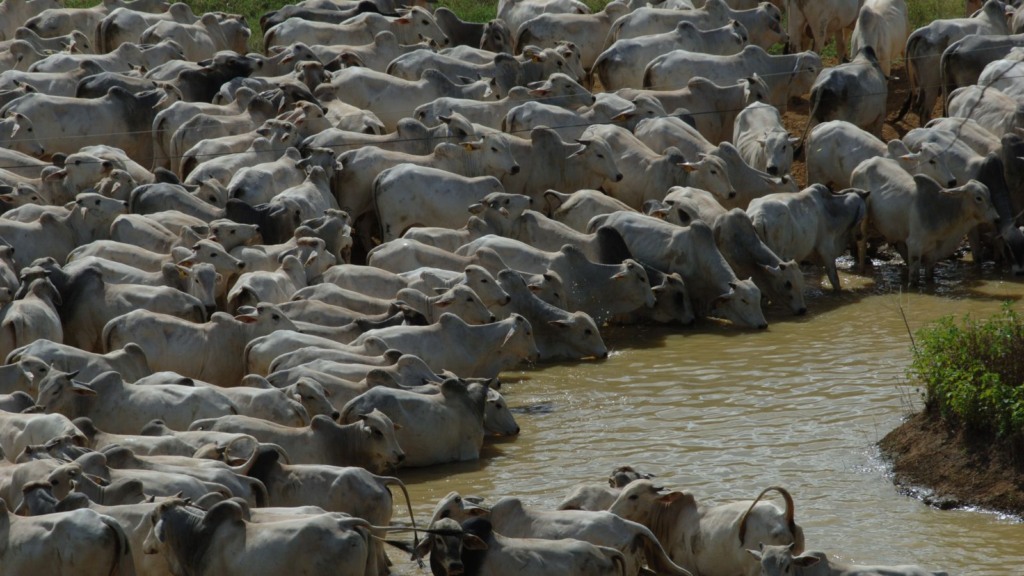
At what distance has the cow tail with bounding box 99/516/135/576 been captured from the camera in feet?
24.7

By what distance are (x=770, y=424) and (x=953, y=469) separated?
1.90m

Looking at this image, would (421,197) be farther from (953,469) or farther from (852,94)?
(953,469)

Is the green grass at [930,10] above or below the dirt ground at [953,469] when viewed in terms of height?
above

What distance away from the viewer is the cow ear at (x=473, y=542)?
7.79m

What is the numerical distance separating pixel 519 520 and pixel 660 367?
4866mm

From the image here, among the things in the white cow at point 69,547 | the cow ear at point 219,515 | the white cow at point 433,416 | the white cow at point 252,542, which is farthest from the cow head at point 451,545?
the white cow at point 433,416

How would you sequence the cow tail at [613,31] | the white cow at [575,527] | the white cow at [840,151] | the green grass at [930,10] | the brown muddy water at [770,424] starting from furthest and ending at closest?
the green grass at [930,10] → the cow tail at [613,31] → the white cow at [840,151] → the brown muddy water at [770,424] → the white cow at [575,527]

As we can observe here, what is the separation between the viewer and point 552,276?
45.5 ft

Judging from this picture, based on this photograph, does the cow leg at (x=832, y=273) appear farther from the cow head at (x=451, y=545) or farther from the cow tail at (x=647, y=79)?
the cow head at (x=451, y=545)

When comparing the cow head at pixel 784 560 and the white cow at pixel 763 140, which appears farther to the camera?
the white cow at pixel 763 140

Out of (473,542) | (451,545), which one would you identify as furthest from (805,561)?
(451,545)

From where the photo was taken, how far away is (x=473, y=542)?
25.6ft

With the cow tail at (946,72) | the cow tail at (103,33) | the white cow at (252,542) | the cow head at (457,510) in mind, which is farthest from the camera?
the cow tail at (103,33)

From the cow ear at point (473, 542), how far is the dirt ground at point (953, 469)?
3.03 metres
